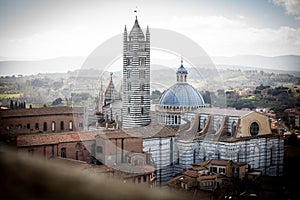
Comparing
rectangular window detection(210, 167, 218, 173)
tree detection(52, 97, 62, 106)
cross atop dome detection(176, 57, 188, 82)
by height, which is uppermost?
cross atop dome detection(176, 57, 188, 82)

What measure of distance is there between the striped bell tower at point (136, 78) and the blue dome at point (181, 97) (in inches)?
49.2

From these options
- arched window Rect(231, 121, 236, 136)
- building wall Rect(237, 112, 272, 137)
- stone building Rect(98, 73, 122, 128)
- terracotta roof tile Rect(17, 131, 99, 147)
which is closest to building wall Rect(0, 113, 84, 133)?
stone building Rect(98, 73, 122, 128)

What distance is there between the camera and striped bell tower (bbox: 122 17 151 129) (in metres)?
26.8

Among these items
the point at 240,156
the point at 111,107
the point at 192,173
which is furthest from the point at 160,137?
the point at 111,107

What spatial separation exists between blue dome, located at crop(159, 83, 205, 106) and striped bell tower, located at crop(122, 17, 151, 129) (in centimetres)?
125

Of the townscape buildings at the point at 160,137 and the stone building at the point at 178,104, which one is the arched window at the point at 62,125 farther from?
the stone building at the point at 178,104

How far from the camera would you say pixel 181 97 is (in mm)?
27438

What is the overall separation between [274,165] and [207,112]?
478cm

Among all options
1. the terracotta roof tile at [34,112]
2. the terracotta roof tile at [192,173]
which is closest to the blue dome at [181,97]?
the terracotta roof tile at [192,173]

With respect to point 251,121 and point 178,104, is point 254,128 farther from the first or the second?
point 178,104

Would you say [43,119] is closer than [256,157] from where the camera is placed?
No

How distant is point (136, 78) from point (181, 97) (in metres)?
2.92

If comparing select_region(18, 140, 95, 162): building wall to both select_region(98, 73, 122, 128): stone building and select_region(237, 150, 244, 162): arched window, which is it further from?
select_region(98, 73, 122, 128): stone building

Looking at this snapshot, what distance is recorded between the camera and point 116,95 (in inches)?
1505
